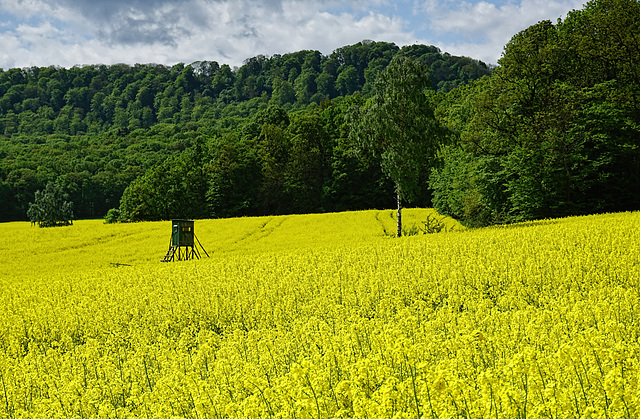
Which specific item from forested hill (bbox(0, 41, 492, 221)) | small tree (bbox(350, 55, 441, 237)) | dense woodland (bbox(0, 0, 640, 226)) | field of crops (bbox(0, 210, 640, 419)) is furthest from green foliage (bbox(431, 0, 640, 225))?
forested hill (bbox(0, 41, 492, 221))

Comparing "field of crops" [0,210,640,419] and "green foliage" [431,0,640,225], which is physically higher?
"green foliage" [431,0,640,225]

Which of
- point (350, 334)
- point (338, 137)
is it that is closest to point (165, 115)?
point (338, 137)

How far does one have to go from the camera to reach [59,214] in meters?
46.6

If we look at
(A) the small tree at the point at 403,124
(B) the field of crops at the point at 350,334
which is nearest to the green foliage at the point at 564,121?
(A) the small tree at the point at 403,124

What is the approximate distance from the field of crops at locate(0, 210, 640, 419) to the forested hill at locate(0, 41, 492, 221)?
145 feet

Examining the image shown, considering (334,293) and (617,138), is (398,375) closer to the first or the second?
(334,293)

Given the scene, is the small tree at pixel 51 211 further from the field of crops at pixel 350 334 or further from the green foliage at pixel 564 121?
the green foliage at pixel 564 121

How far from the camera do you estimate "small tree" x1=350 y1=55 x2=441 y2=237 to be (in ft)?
93.1

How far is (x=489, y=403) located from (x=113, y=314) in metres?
10.6

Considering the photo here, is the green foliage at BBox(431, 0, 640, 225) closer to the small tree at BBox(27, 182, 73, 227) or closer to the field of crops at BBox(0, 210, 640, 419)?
the field of crops at BBox(0, 210, 640, 419)

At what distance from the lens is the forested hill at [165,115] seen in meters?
65.1

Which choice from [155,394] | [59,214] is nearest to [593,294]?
[155,394]

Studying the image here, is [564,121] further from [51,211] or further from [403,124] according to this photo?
[51,211]

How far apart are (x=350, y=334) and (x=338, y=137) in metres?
62.9
